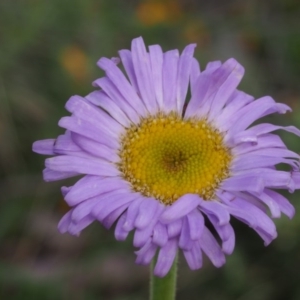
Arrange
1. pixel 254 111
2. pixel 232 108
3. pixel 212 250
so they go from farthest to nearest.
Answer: pixel 232 108 → pixel 254 111 → pixel 212 250

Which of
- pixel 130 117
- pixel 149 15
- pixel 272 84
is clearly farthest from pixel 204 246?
pixel 149 15

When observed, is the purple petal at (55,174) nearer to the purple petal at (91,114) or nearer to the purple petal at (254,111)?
the purple petal at (91,114)

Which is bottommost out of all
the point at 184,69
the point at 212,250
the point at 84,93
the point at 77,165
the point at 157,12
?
the point at 84,93

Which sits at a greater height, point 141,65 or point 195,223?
point 141,65

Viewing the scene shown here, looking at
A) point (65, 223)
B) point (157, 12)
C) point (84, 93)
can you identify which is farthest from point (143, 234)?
point (157, 12)

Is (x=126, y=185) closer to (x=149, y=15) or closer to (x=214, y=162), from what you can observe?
(x=214, y=162)

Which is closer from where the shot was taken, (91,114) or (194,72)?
(91,114)

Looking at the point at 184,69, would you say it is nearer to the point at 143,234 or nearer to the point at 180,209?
the point at 180,209
